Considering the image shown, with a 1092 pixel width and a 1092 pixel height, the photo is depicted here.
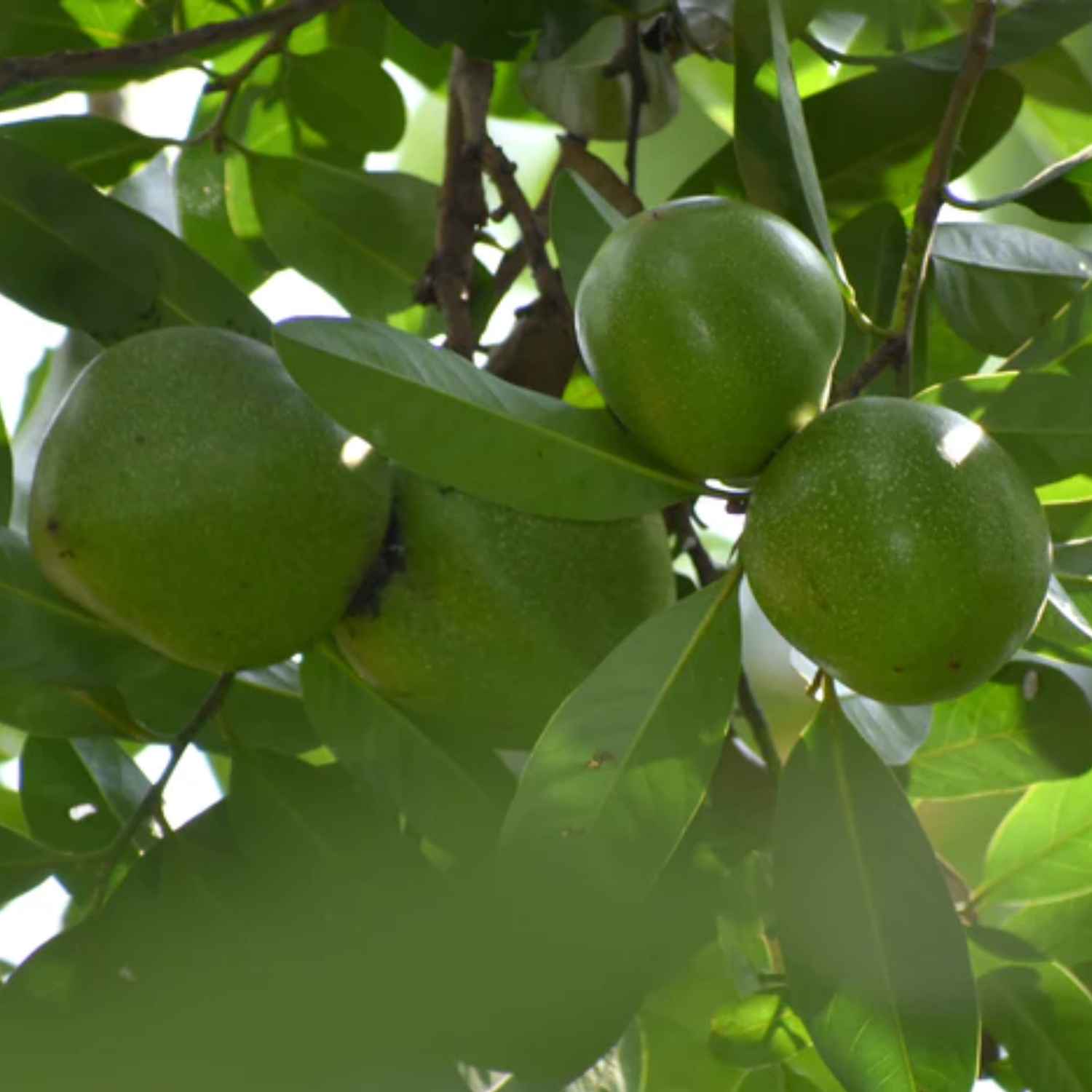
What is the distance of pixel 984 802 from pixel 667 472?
1039 millimetres

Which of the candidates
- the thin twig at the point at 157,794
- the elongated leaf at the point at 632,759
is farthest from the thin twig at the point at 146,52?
the elongated leaf at the point at 632,759

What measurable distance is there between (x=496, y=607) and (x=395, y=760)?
6.0 inches

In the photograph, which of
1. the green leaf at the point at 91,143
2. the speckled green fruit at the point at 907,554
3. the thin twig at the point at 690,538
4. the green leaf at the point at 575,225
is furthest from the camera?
the green leaf at the point at 91,143

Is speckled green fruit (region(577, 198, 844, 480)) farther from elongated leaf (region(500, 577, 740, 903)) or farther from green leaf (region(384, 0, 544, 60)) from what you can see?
green leaf (region(384, 0, 544, 60))

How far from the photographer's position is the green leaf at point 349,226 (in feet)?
5.00

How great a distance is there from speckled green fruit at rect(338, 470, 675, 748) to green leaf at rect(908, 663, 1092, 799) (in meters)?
0.30

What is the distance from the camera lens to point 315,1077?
0.98m

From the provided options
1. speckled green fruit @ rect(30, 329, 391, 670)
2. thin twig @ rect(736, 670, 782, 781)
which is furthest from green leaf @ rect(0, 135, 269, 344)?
thin twig @ rect(736, 670, 782, 781)

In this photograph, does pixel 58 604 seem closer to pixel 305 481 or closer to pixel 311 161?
pixel 305 481

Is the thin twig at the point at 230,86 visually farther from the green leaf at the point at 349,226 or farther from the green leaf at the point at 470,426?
the green leaf at the point at 470,426

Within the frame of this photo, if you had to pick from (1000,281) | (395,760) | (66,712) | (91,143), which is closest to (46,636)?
(66,712)

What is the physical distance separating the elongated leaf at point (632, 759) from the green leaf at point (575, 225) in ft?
0.83

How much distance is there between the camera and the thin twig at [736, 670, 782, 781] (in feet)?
3.92

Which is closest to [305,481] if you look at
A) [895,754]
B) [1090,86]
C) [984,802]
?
[895,754]
